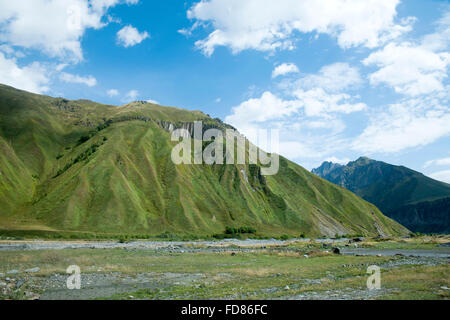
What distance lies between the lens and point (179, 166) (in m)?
136

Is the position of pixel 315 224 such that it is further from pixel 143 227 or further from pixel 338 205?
pixel 143 227

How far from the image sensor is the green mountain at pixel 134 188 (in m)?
98.4

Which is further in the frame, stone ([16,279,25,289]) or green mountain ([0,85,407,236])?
green mountain ([0,85,407,236])

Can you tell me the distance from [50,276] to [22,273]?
2570 mm

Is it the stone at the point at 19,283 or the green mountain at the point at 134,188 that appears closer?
the stone at the point at 19,283

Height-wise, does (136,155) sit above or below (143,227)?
above

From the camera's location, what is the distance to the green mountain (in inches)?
3873

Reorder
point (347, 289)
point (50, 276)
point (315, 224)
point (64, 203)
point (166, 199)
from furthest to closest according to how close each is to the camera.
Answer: point (315, 224) < point (166, 199) < point (64, 203) < point (50, 276) < point (347, 289)

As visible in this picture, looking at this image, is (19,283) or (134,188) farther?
(134,188)

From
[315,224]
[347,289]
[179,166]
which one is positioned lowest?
[315,224]

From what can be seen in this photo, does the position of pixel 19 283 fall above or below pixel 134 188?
below

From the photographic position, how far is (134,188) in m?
116

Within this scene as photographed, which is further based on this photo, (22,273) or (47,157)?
(47,157)
